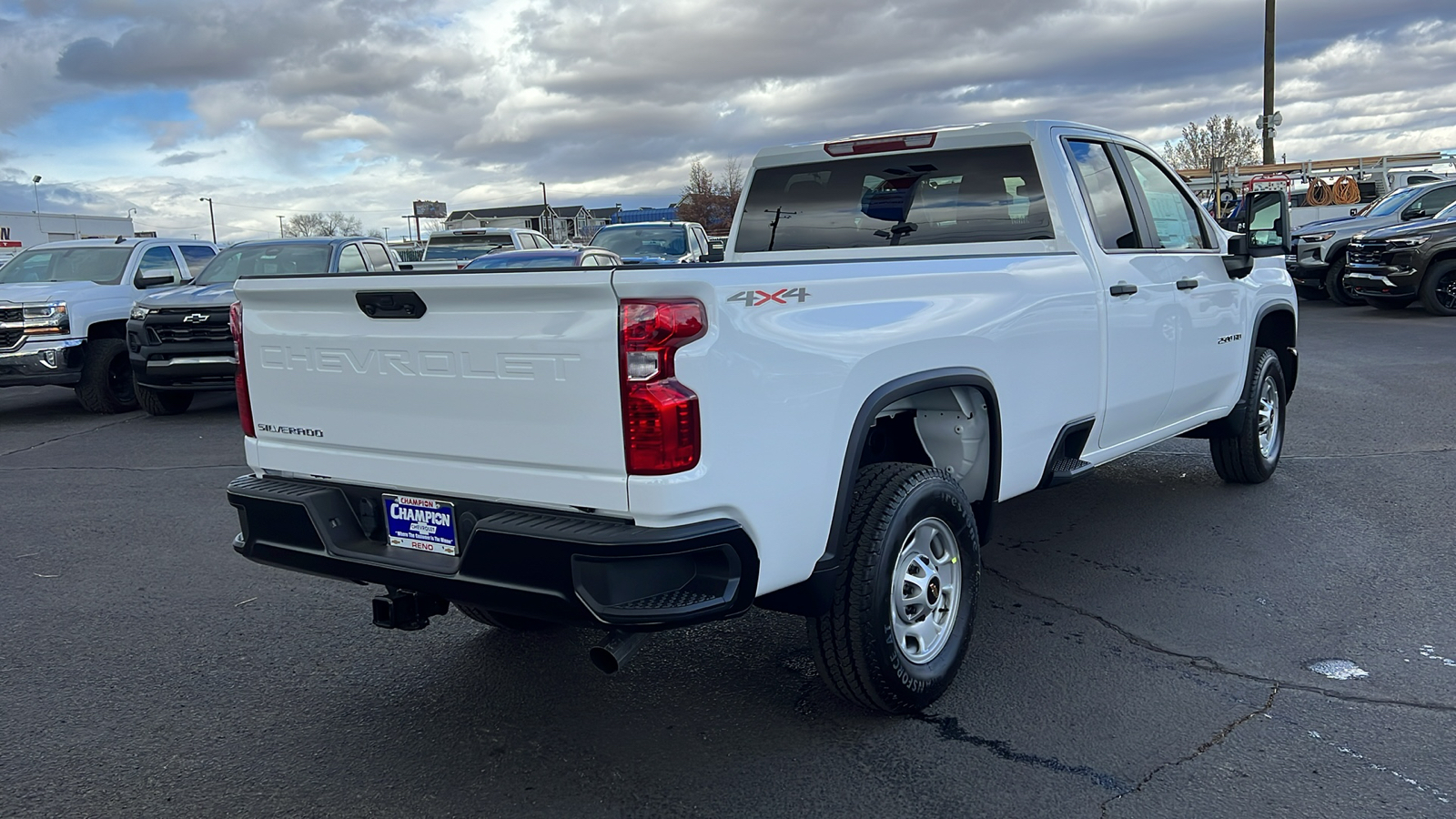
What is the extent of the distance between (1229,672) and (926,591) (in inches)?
46.2

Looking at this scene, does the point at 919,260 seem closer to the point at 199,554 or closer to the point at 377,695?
the point at 377,695

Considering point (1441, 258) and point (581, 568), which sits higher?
point (1441, 258)

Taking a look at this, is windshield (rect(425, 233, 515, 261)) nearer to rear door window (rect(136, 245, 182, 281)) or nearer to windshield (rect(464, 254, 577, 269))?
windshield (rect(464, 254, 577, 269))

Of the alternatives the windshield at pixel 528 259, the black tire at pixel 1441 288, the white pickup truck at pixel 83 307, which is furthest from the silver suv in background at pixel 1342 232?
the white pickup truck at pixel 83 307

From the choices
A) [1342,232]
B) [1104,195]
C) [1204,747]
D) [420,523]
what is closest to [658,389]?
[420,523]

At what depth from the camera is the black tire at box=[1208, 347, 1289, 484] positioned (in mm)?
6395

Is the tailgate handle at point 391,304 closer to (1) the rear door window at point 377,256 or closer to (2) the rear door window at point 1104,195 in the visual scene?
(2) the rear door window at point 1104,195

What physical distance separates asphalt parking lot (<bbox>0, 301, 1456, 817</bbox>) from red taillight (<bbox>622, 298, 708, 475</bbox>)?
40.9 inches

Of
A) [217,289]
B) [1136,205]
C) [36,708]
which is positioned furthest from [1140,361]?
[217,289]

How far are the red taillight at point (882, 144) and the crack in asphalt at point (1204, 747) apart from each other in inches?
105

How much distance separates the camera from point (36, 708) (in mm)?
3910

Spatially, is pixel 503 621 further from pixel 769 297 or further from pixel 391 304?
pixel 769 297

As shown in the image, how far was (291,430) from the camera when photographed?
3646 millimetres

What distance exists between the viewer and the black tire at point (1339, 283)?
18.3 meters
